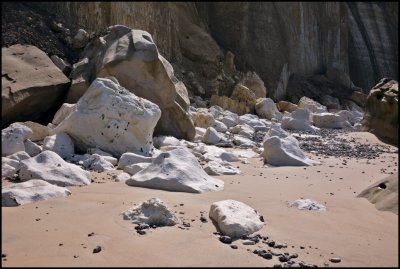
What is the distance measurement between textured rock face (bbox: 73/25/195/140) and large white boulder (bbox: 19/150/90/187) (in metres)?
3.39

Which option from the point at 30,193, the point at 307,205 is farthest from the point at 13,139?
the point at 307,205

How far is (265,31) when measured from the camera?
22938 mm

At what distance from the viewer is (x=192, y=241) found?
8.52ft

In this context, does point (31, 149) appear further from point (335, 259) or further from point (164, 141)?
point (335, 259)

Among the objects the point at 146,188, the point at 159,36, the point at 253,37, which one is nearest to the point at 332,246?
the point at 146,188

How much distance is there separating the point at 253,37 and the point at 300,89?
3.34m

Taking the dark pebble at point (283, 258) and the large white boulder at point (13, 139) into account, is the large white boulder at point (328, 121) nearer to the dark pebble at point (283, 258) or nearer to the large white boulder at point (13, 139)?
the large white boulder at point (13, 139)

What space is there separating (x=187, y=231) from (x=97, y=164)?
92.8 inches

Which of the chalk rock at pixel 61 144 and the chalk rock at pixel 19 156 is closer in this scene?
the chalk rock at pixel 19 156

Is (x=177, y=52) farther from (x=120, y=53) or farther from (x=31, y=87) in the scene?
(x=31, y=87)

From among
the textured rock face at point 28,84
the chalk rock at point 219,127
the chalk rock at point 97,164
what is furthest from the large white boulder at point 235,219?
the chalk rock at point 219,127

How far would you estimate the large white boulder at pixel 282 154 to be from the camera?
602 cm

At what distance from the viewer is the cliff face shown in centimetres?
1608

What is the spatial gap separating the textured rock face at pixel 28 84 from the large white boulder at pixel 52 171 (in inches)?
82.8
